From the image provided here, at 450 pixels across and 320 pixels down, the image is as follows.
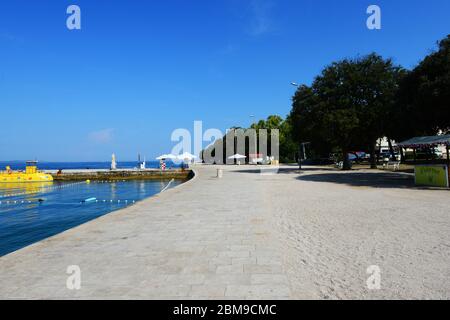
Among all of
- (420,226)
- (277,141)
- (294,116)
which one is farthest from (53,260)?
(277,141)

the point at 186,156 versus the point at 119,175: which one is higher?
the point at 186,156

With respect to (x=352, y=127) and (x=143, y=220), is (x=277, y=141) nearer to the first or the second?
(x=352, y=127)

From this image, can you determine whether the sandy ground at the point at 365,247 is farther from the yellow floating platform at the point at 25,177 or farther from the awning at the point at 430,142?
the yellow floating platform at the point at 25,177

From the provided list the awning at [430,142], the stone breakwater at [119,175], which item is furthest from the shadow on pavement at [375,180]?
the stone breakwater at [119,175]

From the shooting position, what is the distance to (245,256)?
5.93 meters

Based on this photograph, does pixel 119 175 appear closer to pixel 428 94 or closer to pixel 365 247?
pixel 428 94

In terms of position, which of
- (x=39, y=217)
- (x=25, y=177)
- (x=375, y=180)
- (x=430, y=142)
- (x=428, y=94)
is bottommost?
(x=39, y=217)

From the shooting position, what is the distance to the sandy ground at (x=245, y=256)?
4406 millimetres

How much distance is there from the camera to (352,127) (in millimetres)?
29984
